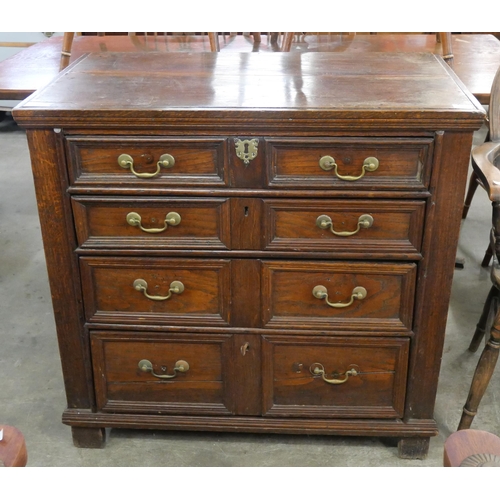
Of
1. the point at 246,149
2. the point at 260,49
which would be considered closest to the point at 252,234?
the point at 246,149

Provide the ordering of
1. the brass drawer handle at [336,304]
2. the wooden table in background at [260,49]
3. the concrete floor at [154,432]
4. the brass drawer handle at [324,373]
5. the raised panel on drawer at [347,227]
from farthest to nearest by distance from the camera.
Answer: the wooden table in background at [260,49] < the concrete floor at [154,432] < the brass drawer handle at [324,373] < the brass drawer handle at [336,304] < the raised panel on drawer at [347,227]

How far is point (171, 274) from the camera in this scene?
67.7 inches

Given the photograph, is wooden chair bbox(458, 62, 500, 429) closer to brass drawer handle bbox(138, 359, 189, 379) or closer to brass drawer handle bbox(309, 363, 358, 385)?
brass drawer handle bbox(309, 363, 358, 385)

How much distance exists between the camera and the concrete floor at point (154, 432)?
1915 mm

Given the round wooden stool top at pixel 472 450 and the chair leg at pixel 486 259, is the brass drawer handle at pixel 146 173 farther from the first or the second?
the chair leg at pixel 486 259

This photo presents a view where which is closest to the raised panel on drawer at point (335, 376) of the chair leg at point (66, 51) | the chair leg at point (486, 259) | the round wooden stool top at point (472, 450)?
the round wooden stool top at point (472, 450)

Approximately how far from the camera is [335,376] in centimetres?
183

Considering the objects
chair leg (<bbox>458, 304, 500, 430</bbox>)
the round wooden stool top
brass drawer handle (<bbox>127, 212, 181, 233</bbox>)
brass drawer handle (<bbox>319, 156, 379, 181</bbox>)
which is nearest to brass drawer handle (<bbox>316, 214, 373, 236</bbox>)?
brass drawer handle (<bbox>319, 156, 379, 181</bbox>)

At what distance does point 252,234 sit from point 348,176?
0.93 ft

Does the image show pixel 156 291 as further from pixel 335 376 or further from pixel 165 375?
pixel 335 376

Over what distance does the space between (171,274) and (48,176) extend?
15.8 inches

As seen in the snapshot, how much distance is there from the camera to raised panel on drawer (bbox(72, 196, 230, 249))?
1.62m
